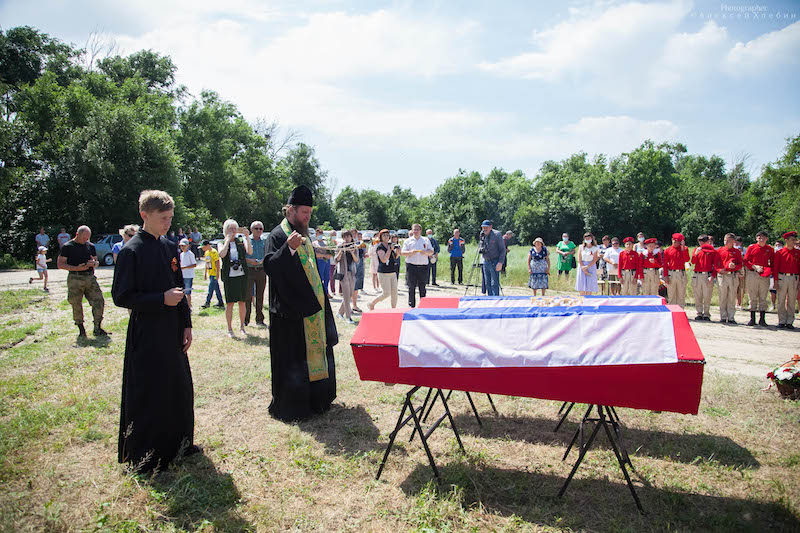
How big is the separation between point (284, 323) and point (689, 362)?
354cm

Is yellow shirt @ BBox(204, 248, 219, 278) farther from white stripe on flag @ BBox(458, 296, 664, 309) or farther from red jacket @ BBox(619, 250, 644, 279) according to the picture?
red jacket @ BBox(619, 250, 644, 279)

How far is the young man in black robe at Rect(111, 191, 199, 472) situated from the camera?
3.48 m

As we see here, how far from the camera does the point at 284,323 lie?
15.5 feet

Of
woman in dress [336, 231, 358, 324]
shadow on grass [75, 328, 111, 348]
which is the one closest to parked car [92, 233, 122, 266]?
shadow on grass [75, 328, 111, 348]

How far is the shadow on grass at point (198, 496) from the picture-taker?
10.3 feet

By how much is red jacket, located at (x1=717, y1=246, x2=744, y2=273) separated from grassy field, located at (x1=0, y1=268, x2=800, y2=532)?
5672 mm

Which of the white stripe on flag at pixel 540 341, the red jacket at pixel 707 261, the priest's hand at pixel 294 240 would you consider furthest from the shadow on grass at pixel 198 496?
the red jacket at pixel 707 261

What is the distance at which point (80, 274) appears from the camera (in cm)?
808

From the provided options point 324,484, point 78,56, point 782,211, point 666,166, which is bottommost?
point 324,484

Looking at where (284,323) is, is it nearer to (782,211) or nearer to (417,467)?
(417,467)

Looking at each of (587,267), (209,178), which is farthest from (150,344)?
(209,178)

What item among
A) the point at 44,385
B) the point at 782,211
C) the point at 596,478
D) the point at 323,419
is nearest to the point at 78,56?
the point at 44,385

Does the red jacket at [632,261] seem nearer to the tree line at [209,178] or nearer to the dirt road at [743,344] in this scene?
the dirt road at [743,344]

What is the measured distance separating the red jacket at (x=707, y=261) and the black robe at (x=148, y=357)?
37.4 feet
